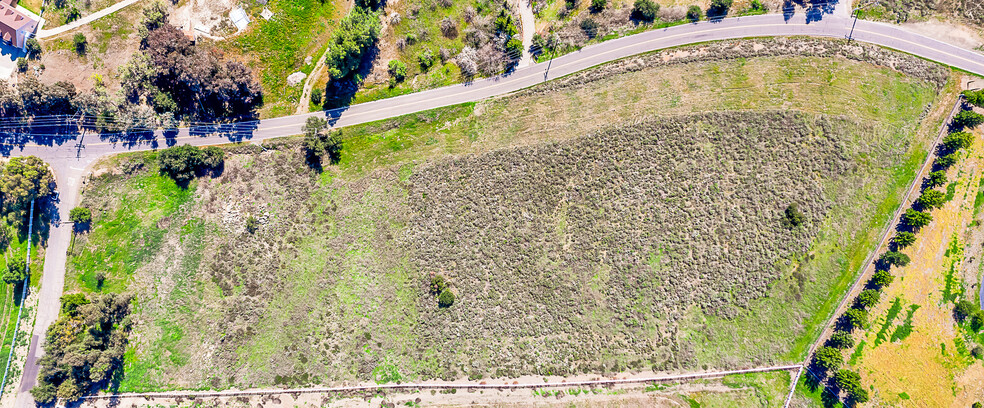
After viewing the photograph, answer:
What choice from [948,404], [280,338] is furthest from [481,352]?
[948,404]

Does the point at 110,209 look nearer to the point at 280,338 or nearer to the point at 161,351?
the point at 161,351

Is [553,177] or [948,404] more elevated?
[553,177]

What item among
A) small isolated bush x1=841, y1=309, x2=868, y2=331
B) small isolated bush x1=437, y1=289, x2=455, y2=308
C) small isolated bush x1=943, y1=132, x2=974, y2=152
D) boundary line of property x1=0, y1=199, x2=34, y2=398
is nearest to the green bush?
small isolated bush x1=943, y1=132, x2=974, y2=152

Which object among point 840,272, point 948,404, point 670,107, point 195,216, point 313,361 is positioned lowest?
point 948,404

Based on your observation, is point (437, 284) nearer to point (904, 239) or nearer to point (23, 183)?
point (23, 183)

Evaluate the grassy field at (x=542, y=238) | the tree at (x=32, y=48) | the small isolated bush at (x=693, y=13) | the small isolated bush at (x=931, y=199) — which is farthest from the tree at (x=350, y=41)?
the small isolated bush at (x=931, y=199)

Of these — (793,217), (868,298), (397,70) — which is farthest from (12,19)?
(868,298)

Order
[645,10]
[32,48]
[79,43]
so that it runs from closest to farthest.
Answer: [32,48] → [79,43] → [645,10]
